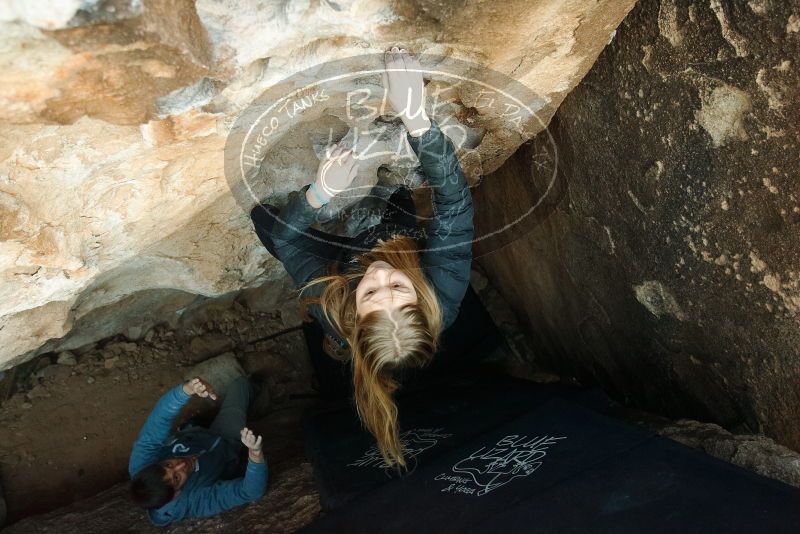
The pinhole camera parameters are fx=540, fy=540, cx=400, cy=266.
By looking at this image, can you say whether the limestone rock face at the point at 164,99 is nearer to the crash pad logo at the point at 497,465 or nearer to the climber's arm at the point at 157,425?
the climber's arm at the point at 157,425

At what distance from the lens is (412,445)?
179cm

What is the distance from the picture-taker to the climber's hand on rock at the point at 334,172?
4.87ft

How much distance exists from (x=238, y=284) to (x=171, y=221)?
803mm

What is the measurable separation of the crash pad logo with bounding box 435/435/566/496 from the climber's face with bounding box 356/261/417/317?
481 mm

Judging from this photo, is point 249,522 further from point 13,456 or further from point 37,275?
point 13,456

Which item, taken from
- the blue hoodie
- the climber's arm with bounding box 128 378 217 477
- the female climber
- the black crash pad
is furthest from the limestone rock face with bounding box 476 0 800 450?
the climber's arm with bounding box 128 378 217 477

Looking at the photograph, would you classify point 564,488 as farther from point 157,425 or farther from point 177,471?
point 157,425

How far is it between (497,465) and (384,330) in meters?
0.47

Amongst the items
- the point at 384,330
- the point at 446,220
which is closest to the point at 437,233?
the point at 446,220

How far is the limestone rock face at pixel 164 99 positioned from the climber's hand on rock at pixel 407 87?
0.17ft

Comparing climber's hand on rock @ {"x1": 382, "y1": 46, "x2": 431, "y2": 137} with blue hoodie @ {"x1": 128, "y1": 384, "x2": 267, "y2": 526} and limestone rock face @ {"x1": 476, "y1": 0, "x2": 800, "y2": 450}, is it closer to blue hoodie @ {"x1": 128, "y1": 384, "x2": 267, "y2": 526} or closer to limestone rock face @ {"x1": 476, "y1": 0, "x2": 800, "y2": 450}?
limestone rock face @ {"x1": 476, "y1": 0, "x2": 800, "y2": 450}

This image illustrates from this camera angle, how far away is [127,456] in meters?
2.61

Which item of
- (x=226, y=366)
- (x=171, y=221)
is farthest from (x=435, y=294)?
(x=226, y=366)

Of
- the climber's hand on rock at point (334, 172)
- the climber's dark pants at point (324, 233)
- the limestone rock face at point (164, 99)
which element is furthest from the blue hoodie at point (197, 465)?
the climber's hand on rock at point (334, 172)
